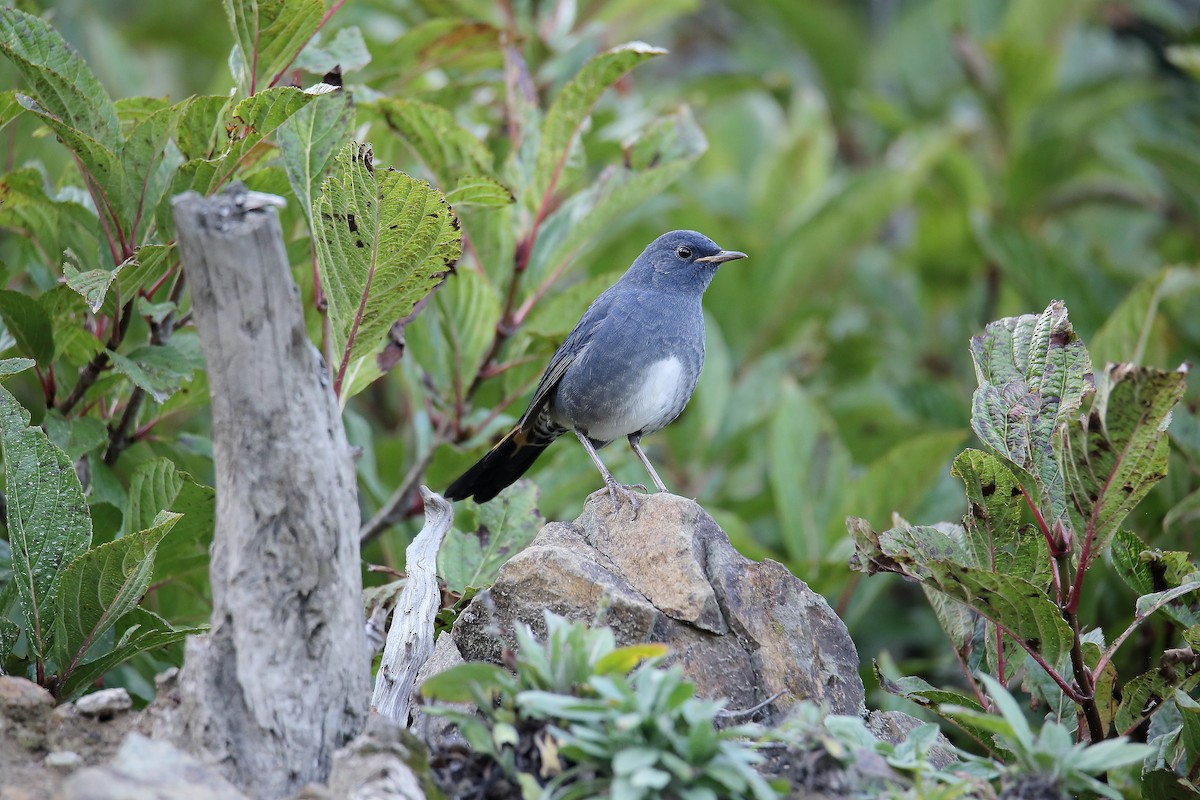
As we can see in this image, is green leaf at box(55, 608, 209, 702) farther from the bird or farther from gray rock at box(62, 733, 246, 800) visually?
the bird

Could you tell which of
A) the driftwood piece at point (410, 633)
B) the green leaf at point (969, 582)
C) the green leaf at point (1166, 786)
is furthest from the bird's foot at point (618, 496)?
the green leaf at point (1166, 786)

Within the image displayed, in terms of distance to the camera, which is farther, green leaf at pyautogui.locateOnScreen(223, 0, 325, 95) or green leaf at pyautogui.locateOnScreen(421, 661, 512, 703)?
green leaf at pyautogui.locateOnScreen(223, 0, 325, 95)

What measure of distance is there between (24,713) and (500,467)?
6.62 feet

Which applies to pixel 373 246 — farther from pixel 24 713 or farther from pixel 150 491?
pixel 24 713

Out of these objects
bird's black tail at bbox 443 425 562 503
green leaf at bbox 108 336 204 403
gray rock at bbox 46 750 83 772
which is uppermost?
green leaf at bbox 108 336 204 403

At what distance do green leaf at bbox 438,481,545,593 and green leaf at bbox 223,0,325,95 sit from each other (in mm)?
1450

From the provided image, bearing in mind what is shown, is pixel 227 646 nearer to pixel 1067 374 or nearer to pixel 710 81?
pixel 1067 374

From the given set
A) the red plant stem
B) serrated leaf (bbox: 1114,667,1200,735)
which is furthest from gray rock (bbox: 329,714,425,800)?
serrated leaf (bbox: 1114,667,1200,735)

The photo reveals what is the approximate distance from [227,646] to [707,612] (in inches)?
44.4

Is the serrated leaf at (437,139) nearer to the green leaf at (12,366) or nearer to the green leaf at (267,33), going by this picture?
the green leaf at (267,33)

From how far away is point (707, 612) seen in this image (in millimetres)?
2914

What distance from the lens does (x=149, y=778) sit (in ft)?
7.13

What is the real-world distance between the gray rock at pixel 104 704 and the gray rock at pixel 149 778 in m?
0.31

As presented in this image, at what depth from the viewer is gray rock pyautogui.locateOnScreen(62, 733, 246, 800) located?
2.06 m
